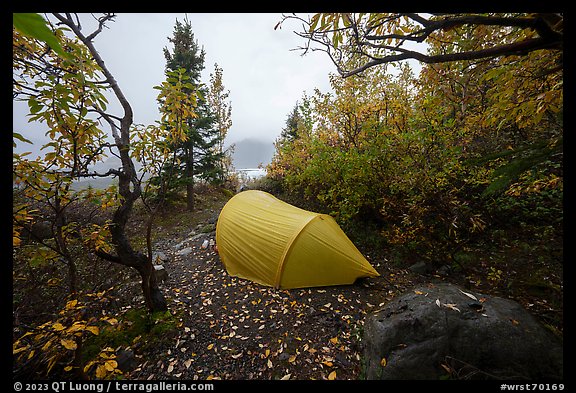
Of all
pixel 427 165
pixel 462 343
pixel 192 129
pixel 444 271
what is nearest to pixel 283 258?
pixel 462 343

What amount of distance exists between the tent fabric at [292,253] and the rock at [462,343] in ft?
4.95

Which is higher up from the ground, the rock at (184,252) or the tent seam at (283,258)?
the tent seam at (283,258)

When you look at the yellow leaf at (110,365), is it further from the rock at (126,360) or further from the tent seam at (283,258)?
the tent seam at (283,258)

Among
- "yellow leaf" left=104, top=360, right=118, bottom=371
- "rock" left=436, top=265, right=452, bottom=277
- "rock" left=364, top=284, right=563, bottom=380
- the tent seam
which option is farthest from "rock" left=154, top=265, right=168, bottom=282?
"rock" left=436, top=265, right=452, bottom=277

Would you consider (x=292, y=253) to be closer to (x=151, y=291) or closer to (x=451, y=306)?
(x=451, y=306)

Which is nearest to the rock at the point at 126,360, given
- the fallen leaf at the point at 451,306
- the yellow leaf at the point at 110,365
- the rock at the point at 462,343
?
the yellow leaf at the point at 110,365

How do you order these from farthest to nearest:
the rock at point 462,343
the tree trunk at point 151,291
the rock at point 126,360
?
the tree trunk at point 151,291 → the rock at point 126,360 → the rock at point 462,343

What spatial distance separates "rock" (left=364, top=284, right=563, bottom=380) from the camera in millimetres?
2041

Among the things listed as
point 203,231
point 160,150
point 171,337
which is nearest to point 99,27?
point 160,150

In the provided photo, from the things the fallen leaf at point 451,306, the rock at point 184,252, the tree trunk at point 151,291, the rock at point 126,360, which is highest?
the fallen leaf at point 451,306

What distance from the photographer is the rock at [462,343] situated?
2041mm

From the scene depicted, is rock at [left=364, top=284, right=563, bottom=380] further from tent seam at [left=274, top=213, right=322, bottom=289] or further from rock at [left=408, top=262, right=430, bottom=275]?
tent seam at [left=274, top=213, right=322, bottom=289]

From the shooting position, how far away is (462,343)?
2219mm

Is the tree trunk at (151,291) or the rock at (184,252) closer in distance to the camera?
the tree trunk at (151,291)
